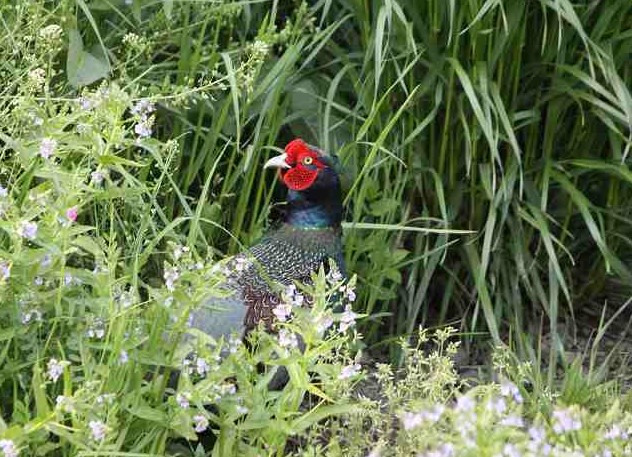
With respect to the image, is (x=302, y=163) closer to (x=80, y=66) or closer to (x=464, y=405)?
(x=80, y=66)

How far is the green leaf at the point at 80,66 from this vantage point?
12.2 feet

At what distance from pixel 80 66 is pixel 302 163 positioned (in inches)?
24.0

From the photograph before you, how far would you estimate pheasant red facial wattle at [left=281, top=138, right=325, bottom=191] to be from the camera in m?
3.74

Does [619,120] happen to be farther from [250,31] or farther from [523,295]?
[250,31]

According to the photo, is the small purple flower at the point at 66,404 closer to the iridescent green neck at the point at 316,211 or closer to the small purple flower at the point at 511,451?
the small purple flower at the point at 511,451

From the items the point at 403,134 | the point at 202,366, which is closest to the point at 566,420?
the point at 202,366

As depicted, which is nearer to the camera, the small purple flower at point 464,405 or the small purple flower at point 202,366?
the small purple flower at point 464,405

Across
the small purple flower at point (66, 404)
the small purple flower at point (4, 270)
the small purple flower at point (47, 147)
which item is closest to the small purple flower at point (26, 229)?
the small purple flower at point (4, 270)

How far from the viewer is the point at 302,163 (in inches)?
148

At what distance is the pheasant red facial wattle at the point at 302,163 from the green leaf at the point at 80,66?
0.50 meters

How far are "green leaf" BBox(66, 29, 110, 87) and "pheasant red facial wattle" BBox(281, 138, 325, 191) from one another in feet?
1.66

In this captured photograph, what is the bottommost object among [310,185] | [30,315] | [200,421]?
[200,421]

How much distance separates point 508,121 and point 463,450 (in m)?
1.72

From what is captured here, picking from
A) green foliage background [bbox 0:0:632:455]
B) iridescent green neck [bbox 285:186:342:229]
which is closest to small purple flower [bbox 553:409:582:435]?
green foliage background [bbox 0:0:632:455]
